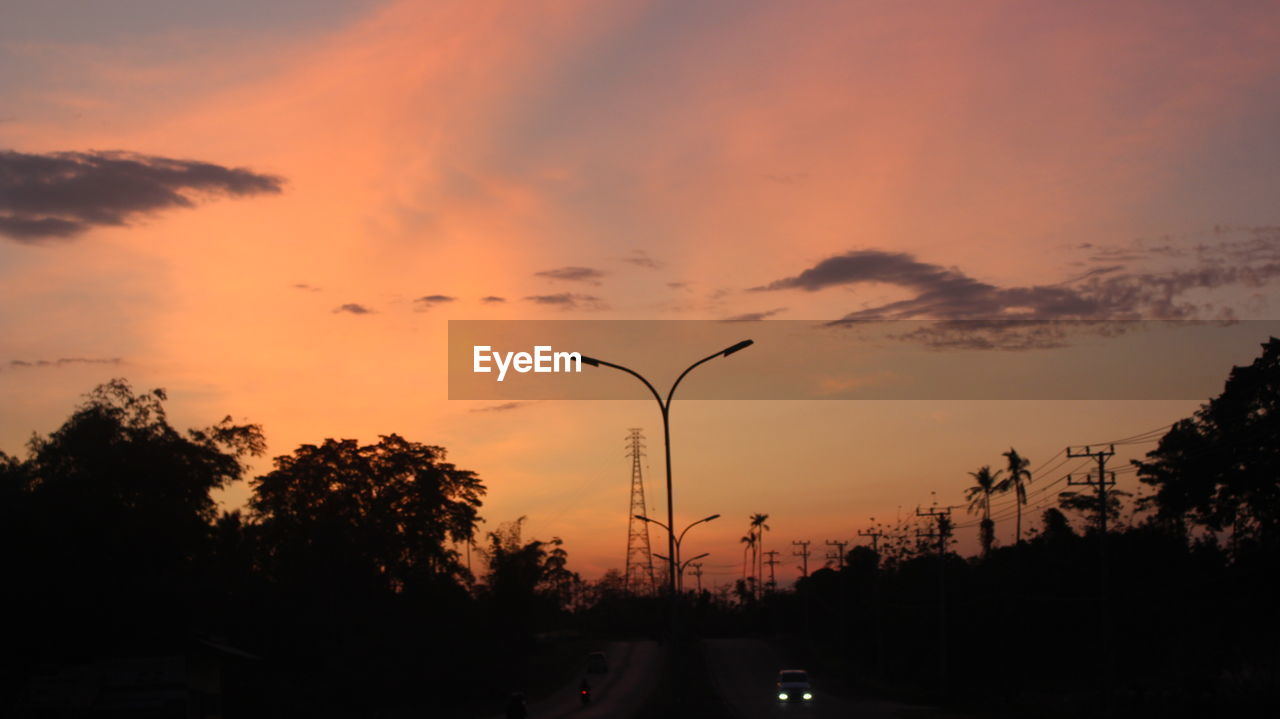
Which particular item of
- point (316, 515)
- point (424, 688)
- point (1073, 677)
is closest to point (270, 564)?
point (316, 515)

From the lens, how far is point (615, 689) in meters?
73.9

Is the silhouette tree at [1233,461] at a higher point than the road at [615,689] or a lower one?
higher

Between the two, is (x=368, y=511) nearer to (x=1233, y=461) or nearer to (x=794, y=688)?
(x=794, y=688)

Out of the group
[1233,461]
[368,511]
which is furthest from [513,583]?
[1233,461]

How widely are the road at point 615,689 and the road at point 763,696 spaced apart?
478 centimetres

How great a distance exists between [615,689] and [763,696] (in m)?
12.6

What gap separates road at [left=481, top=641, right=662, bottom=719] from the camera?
183 feet

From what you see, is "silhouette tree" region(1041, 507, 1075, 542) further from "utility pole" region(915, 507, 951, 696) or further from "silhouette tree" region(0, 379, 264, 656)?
"silhouette tree" region(0, 379, 264, 656)

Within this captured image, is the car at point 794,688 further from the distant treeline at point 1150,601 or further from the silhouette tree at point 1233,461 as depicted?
the silhouette tree at point 1233,461

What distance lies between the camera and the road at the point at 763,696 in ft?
163

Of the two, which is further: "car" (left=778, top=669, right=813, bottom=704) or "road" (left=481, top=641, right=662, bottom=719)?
"car" (left=778, top=669, right=813, bottom=704)

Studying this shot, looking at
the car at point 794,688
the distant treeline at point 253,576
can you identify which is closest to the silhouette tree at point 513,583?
the distant treeline at point 253,576

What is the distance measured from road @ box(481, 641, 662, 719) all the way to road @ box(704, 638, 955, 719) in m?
4.78

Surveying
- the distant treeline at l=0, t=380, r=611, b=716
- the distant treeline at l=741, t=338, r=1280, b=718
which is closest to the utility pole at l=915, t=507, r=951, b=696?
the distant treeline at l=741, t=338, r=1280, b=718
